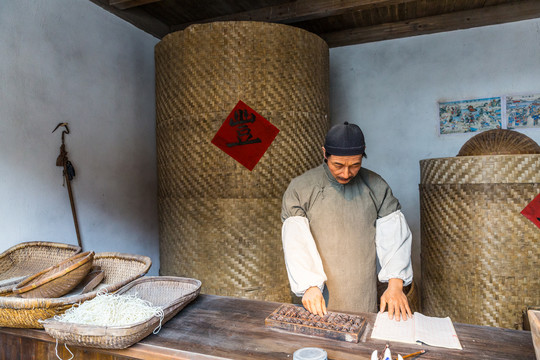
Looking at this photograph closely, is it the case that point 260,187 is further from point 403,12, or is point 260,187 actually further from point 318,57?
point 403,12

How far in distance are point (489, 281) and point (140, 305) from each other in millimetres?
2027

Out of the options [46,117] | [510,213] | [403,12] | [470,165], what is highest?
[403,12]

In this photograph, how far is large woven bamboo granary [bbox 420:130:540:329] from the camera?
7.05ft

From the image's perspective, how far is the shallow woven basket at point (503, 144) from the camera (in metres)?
2.26

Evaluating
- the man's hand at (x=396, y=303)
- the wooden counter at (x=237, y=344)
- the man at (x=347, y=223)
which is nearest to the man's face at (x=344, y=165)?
the man at (x=347, y=223)

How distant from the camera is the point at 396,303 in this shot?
1379 mm

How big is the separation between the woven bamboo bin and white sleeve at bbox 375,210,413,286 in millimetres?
952

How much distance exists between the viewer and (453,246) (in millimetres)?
2367

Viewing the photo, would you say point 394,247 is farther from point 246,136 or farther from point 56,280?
point 56,280

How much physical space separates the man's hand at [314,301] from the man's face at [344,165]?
52cm

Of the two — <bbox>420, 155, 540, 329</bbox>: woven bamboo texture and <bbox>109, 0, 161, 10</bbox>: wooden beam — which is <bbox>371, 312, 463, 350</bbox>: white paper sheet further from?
<bbox>109, 0, 161, 10</bbox>: wooden beam

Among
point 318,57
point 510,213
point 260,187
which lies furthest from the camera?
point 318,57

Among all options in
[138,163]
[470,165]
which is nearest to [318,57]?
[470,165]

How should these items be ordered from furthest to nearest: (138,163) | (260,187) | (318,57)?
(138,163), (318,57), (260,187)
